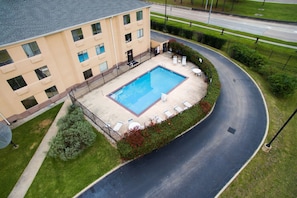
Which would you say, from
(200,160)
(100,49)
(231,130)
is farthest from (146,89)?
(200,160)

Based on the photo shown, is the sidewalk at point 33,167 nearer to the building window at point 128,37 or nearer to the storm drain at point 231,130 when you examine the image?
the building window at point 128,37

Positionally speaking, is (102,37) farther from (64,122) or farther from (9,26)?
(64,122)

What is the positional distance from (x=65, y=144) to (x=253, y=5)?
216 feet

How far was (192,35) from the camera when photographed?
35.2 meters

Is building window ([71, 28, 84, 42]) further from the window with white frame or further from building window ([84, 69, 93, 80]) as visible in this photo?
Answer: the window with white frame

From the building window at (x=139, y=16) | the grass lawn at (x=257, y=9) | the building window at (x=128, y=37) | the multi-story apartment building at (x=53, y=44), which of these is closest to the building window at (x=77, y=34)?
the multi-story apartment building at (x=53, y=44)

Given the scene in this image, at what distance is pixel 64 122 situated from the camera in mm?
17391

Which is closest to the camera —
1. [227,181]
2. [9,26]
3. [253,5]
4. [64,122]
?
[227,181]

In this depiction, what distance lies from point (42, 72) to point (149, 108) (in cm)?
1312

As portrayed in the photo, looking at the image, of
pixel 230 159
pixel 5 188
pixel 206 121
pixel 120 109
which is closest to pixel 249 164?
pixel 230 159

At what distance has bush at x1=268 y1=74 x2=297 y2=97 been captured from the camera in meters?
20.2

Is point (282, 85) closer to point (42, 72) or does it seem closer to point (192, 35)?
point (192, 35)

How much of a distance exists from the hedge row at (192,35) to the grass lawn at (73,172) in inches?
1094

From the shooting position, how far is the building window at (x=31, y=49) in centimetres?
1681
